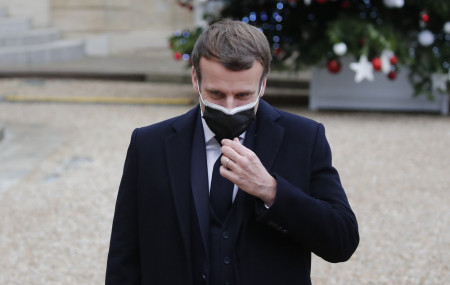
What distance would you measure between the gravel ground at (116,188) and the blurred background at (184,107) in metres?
0.02

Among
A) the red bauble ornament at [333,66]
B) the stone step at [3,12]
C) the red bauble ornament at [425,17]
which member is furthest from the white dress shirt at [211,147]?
the stone step at [3,12]

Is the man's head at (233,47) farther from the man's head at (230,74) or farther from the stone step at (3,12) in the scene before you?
the stone step at (3,12)

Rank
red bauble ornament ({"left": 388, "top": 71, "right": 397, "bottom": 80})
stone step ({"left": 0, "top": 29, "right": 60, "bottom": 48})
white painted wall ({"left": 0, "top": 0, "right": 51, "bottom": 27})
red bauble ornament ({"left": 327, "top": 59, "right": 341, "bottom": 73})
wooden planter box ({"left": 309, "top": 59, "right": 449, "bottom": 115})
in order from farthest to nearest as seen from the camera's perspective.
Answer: white painted wall ({"left": 0, "top": 0, "right": 51, "bottom": 27}) < stone step ({"left": 0, "top": 29, "right": 60, "bottom": 48}) < wooden planter box ({"left": 309, "top": 59, "right": 449, "bottom": 115}) < red bauble ornament ({"left": 388, "top": 71, "right": 397, "bottom": 80}) < red bauble ornament ({"left": 327, "top": 59, "right": 341, "bottom": 73})

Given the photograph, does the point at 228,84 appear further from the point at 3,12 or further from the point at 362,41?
the point at 3,12

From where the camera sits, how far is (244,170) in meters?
1.87

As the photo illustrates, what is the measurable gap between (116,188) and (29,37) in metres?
10.7

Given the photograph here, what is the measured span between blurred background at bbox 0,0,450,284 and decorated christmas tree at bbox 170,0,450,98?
0.06 ft

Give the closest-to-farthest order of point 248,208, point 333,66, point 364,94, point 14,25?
point 248,208 → point 333,66 → point 364,94 → point 14,25

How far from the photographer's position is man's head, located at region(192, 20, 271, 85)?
6.23 feet

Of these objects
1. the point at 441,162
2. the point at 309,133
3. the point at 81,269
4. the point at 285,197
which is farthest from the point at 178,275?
the point at 441,162

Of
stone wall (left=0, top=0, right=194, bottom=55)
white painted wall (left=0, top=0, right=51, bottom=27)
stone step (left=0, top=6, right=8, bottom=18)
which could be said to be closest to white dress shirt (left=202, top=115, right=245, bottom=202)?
stone wall (left=0, top=0, right=194, bottom=55)

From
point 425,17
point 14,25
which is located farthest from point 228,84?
point 14,25

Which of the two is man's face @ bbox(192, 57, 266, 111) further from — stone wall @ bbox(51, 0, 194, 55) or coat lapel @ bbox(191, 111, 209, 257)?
stone wall @ bbox(51, 0, 194, 55)

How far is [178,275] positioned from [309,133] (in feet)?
1.71
